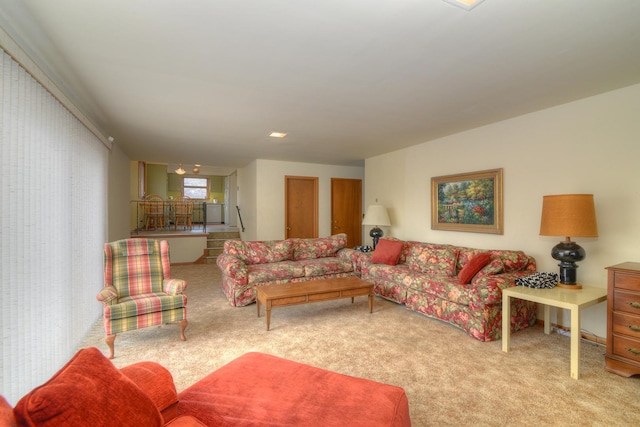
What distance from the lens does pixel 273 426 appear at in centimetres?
125

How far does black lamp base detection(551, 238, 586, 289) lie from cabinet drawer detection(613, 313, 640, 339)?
0.45 metres

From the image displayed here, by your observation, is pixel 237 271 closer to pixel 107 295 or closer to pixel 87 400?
pixel 107 295

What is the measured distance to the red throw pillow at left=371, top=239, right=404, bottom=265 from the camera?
4.63m

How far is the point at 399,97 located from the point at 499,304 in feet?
7.67

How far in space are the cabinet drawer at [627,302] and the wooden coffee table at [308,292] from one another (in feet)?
7.37

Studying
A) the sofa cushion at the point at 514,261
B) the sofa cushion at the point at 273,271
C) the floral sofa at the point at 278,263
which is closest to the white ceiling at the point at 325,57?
the sofa cushion at the point at 514,261

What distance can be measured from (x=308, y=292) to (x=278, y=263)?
143cm

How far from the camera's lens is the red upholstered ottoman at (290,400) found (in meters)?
1.30

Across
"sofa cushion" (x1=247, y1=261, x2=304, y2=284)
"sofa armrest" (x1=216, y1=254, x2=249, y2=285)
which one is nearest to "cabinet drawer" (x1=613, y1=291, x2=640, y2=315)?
"sofa cushion" (x1=247, y1=261, x2=304, y2=284)

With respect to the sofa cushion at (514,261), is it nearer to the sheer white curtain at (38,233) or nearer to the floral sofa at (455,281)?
the floral sofa at (455,281)

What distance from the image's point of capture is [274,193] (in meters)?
6.79

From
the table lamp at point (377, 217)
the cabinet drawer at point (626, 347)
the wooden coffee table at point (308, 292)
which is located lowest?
the cabinet drawer at point (626, 347)

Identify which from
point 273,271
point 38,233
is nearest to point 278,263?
point 273,271

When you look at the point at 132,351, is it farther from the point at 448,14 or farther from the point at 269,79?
the point at 448,14
